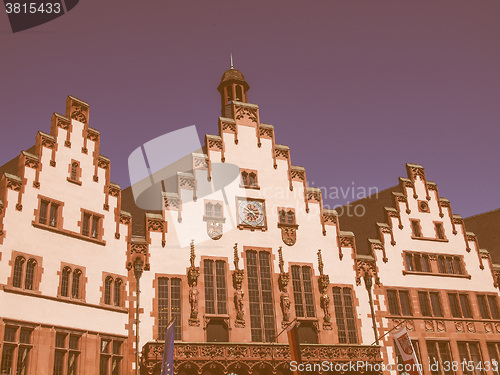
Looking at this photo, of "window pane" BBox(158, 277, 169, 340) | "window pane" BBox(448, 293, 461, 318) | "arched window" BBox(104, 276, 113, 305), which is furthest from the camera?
"window pane" BBox(448, 293, 461, 318)

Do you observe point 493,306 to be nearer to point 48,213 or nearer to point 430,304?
point 430,304

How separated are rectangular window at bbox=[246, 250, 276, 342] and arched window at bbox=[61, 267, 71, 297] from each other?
11.2 m

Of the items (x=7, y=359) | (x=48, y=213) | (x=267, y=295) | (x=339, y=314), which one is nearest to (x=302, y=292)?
(x=267, y=295)

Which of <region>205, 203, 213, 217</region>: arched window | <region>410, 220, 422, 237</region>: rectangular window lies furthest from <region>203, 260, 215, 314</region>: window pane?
<region>410, 220, 422, 237</region>: rectangular window

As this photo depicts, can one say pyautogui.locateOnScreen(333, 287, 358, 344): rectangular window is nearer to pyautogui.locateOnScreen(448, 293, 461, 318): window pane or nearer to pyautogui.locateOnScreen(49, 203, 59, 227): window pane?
Result: pyautogui.locateOnScreen(448, 293, 461, 318): window pane

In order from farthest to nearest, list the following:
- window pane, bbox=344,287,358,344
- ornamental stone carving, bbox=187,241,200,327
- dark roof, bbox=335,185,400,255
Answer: dark roof, bbox=335,185,400,255 → window pane, bbox=344,287,358,344 → ornamental stone carving, bbox=187,241,200,327

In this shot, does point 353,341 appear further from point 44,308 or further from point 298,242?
point 44,308

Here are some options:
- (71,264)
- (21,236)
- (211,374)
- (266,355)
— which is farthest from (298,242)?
(21,236)

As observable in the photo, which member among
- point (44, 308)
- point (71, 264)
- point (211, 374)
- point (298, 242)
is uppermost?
point (298, 242)

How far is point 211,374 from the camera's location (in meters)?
32.6

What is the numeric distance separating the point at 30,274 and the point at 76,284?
2.71 m

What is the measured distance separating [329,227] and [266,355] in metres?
10.8

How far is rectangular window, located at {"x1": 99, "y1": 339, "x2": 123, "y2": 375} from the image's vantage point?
3150 cm

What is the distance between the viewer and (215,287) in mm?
36094
